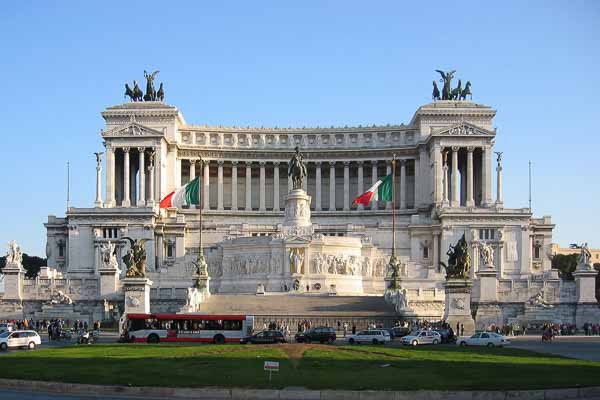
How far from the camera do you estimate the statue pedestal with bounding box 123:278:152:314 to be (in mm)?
72438

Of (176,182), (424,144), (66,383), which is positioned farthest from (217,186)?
(66,383)

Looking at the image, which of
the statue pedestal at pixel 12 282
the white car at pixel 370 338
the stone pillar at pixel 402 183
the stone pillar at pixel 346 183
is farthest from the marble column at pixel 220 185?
the white car at pixel 370 338

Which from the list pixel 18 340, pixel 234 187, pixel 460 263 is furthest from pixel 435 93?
pixel 18 340

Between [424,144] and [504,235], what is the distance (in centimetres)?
2202

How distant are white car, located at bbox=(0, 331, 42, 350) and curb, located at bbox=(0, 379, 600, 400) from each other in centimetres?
2251

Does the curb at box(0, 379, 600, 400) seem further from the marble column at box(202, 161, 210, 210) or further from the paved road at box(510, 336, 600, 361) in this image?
the marble column at box(202, 161, 210, 210)

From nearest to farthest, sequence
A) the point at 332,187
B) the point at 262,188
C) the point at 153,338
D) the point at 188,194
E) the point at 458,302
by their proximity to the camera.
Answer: the point at 153,338 < the point at 458,302 < the point at 188,194 < the point at 332,187 < the point at 262,188

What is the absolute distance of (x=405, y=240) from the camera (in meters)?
114

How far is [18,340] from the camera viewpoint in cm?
5441

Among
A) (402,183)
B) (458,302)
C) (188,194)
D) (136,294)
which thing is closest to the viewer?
(458,302)

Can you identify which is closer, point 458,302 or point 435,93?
point 458,302

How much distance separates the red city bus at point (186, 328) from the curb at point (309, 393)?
27229 millimetres

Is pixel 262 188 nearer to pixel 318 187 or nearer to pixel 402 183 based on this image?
pixel 318 187

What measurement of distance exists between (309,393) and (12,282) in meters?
63.4
